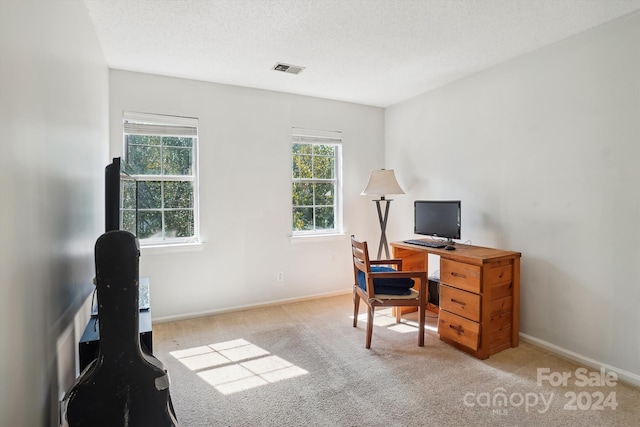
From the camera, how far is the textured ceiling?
2.20 m

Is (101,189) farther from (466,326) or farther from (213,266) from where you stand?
(466,326)

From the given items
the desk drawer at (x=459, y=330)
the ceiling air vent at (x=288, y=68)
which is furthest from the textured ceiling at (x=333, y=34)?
the desk drawer at (x=459, y=330)

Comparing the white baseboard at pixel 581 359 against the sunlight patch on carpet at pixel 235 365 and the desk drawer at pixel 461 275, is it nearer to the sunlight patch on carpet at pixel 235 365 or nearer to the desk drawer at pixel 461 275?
the desk drawer at pixel 461 275

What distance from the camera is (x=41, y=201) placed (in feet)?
4.50

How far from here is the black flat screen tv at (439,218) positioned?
320 centimetres

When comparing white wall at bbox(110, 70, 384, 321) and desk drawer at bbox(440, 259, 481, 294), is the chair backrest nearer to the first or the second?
desk drawer at bbox(440, 259, 481, 294)

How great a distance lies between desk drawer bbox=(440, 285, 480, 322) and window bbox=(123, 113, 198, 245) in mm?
2507

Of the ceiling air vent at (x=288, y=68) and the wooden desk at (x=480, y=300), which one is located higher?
the ceiling air vent at (x=288, y=68)

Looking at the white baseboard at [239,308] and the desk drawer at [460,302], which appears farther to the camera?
the white baseboard at [239,308]

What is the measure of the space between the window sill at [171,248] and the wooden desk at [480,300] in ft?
7.75

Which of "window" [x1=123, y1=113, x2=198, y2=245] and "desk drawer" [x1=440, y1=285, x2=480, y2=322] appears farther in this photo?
"window" [x1=123, y1=113, x2=198, y2=245]

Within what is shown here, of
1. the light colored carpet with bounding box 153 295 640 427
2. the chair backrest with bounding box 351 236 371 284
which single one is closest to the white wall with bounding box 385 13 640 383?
Answer: the light colored carpet with bounding box 153 295 640 427

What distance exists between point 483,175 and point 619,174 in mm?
1059

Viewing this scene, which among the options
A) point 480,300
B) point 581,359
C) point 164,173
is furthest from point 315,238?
point 581,359
